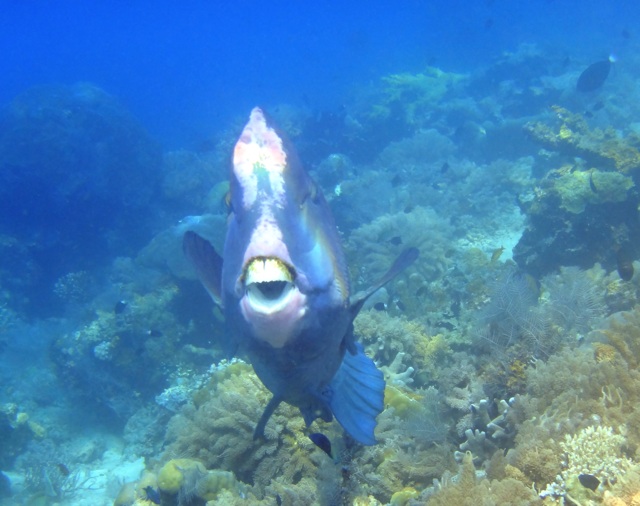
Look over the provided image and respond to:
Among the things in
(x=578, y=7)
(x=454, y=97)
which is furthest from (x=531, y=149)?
(x=578, y=7)

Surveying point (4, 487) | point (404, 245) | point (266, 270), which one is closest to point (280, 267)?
point (266, 270)

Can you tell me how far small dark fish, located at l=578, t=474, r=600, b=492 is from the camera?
253 cm

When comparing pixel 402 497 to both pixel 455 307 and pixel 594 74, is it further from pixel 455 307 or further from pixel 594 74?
pixel 594 74

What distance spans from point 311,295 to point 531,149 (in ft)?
61.7

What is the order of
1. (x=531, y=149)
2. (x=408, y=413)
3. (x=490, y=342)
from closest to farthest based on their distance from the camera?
(x=408, y=413) → (x=490, y=342) → (x=531, y=149)

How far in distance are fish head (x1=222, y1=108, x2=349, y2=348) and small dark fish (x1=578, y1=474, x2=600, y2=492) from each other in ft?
6.98

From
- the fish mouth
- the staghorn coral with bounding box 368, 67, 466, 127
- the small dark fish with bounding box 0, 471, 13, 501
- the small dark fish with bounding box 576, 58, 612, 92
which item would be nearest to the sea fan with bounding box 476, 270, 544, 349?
the fish mouth

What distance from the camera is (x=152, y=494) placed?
4309 mm

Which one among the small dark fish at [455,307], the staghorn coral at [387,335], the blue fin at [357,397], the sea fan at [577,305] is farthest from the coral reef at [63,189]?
the blue fin at [357,397]

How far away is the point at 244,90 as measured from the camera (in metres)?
70.9

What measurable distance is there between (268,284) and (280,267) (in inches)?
3.9

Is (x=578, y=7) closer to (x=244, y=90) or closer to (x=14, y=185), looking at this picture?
(x=244, y=90)

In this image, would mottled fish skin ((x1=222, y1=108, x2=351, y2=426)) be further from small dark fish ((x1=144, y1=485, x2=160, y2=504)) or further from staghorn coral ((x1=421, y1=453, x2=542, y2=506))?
small dark fish ((x1=144, y1=485, x2=160, y2=504))

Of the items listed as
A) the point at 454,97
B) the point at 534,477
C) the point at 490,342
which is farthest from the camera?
the point at 454,97
